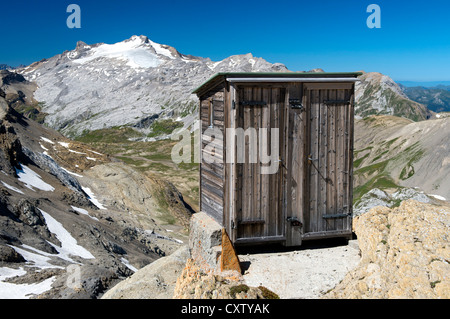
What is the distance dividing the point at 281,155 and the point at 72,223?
688 inches

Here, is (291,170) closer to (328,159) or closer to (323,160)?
(323,160)

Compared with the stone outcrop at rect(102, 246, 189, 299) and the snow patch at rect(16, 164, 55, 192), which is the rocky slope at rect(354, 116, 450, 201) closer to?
the snow patch at rect(16, 164, 55, 192)

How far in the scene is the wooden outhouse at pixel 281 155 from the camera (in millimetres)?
10188

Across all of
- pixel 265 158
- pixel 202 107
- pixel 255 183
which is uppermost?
pixel 202 107

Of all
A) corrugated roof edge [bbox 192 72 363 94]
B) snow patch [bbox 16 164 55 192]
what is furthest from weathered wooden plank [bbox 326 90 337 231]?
snow patch [bbox 16 164 55 192]

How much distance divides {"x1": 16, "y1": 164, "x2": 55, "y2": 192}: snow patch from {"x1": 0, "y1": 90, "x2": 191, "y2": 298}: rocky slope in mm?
111

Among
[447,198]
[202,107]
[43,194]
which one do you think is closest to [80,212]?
[43,194]

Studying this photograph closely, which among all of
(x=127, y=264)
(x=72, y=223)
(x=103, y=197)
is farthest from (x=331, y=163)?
(x=103, y=197)

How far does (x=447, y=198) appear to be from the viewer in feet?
142

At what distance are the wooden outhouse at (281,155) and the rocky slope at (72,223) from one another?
7507mm

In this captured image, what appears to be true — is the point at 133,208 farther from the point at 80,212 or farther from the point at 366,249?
the point at 366,249

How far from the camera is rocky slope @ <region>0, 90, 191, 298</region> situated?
1505 centimetres

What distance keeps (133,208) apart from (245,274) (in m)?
28.7

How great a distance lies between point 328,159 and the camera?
10984mm
